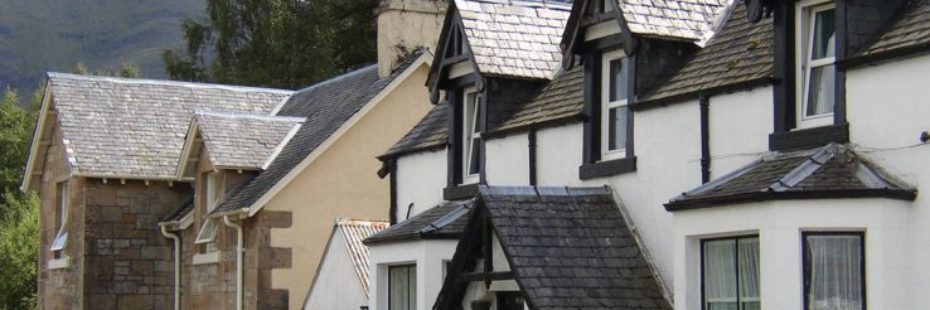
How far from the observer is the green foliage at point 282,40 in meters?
52.5

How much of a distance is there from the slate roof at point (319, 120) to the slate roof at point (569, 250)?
13032 mm

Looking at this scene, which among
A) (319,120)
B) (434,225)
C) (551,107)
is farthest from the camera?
(319,120)

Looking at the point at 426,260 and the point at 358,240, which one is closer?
the point at 426,260

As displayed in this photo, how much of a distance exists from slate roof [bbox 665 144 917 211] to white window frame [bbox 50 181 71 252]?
22653 millimetres

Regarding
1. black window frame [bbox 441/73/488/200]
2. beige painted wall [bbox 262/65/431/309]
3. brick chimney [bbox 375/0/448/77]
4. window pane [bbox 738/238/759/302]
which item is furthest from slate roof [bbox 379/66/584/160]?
brick chimney [bbox 375/0/448/77]

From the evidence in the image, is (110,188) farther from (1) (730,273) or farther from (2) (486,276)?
(1) (730,273)

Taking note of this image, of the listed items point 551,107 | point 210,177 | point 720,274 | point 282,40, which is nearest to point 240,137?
point 210,177

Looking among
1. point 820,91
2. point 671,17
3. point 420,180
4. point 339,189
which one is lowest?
point 420,180

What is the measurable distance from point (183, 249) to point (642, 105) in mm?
18311

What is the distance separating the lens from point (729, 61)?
19094mm

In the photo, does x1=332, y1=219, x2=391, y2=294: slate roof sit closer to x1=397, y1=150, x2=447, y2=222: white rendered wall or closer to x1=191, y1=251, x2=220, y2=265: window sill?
x1=397, y1=150, x2=447, y2=222: white rendered wall

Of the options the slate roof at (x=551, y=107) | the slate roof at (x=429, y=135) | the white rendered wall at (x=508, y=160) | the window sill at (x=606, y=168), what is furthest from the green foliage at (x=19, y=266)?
the window sill at (x=606, y=168)

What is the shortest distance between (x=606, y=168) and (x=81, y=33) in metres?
167

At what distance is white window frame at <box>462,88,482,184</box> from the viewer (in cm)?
2405
